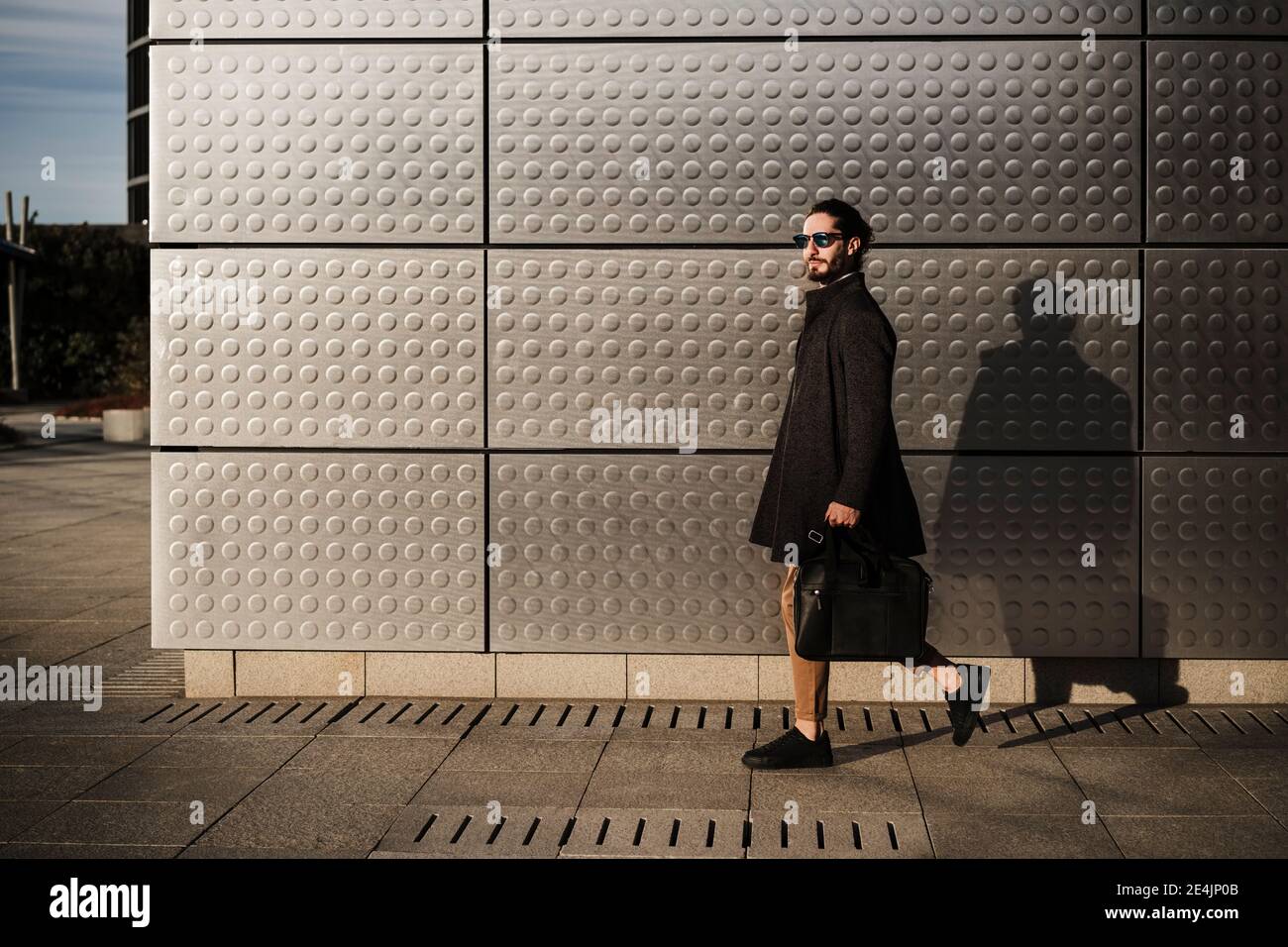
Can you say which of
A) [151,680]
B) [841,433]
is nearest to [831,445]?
[841,433]

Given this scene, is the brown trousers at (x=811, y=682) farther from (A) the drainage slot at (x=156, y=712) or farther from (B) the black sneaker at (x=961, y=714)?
(A) the drainage slot at (x=156, y=712)

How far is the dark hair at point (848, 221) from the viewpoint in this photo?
17.8ft

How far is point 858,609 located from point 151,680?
12.1ft

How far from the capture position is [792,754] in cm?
545

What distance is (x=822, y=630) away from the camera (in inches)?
203

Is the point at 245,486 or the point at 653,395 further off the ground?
the point at 653,395

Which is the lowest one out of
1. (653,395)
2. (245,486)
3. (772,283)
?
(245,486)

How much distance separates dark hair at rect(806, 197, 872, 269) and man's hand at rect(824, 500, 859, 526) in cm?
97

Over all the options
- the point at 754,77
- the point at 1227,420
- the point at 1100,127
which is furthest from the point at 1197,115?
the point at 754,77

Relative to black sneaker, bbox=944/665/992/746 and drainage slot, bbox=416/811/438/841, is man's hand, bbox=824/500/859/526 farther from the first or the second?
drainage slot, bbox=416/811/438/841

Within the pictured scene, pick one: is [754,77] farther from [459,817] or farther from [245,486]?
[459,817]

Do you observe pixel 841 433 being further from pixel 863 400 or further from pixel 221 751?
pixel 221 751

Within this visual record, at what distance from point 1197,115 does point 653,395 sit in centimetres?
260
